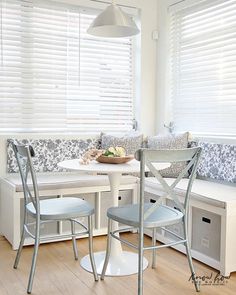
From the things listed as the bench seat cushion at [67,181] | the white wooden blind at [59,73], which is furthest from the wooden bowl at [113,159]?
the white wooden blind at [59,73]

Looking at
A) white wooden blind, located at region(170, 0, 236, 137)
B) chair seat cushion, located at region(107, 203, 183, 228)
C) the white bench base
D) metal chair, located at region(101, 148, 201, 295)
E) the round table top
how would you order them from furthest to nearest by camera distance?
white wooden blind, located at region(170, 0, 236, 137), the white bench base, the round table top, chair seat cushion, located at region(107, 203, 183, 228), metal chair, located at region(101, 148, 201, 295)

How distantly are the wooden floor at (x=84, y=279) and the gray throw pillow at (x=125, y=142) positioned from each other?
110 cm

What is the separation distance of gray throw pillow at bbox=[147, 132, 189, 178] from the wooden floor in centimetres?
80

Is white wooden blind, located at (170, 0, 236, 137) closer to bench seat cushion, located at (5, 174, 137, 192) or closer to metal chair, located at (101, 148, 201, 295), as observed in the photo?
bench seat cushion, located at (5, 174, 137, 192)

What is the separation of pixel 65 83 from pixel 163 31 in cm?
122

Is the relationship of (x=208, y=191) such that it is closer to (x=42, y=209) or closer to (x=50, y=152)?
(x=42, y=209)

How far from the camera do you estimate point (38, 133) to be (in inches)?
140

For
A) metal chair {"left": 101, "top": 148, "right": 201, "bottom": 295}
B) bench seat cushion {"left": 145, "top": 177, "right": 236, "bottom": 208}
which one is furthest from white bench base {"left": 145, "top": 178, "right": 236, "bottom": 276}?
metal chair {"left": 101, "top": 148, "right": 201, "bottom": 295}

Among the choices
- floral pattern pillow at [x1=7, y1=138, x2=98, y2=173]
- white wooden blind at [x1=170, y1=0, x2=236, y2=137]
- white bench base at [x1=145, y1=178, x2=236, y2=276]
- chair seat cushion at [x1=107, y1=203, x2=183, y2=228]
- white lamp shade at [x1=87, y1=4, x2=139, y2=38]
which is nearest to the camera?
chair seat cushion at [x1=107, y1=203, x2=183, y2=228]

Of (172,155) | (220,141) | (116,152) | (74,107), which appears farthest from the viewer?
(74,107)

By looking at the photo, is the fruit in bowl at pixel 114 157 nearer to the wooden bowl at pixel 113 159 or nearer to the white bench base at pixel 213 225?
the wooden bowl at pixel 113 159

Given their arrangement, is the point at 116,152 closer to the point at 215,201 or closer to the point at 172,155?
the point at 172,155

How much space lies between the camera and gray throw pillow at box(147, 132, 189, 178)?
3.46m

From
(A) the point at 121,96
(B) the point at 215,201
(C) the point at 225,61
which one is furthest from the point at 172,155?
(A) the point at 121,96
